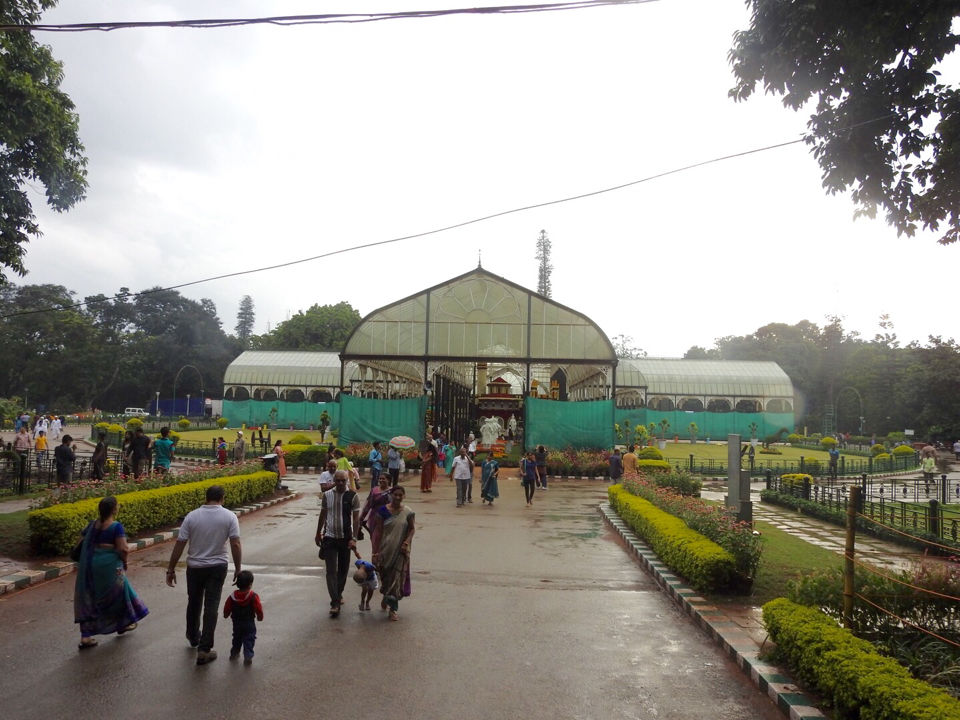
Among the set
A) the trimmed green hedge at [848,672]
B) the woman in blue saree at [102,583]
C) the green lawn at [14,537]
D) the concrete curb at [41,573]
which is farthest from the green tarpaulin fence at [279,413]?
the trimmed green hedge at [848,672]

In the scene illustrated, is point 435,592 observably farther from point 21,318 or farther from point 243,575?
point 21,318

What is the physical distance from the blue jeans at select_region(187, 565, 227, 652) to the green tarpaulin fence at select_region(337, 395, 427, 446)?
22.5m

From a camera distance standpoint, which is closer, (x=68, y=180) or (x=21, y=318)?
(x=68, y=180)

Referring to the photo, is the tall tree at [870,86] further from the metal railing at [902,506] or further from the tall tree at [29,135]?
the tall tree at [29,135]

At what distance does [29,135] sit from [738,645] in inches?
614

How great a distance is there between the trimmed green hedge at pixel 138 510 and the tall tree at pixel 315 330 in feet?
193

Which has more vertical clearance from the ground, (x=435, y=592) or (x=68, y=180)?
(x=68, y=180)

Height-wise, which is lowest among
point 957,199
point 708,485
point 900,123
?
point 708,485

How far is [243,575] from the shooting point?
19.7 ft

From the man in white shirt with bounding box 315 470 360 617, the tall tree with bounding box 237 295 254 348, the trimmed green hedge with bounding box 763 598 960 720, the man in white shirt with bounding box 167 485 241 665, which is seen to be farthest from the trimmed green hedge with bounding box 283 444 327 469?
the tall tree with bounding box 237 295 254 348

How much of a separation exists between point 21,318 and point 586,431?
55.8 meters

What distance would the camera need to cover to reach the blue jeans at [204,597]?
235 inches

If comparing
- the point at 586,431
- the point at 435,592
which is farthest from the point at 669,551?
the point at 586,431

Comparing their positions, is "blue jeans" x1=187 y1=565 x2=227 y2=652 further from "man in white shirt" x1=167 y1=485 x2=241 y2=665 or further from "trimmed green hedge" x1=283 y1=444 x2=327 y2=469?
"trimmed green hedge" x1=283 y1=444 x2=327 y2=469
